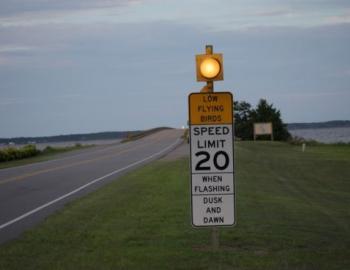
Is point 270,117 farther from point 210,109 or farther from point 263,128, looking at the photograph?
point 210,109

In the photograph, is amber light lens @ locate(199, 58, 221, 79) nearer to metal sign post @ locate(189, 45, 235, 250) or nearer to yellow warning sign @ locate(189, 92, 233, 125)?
metal sign post @ locate(189, 45, 235, 250)

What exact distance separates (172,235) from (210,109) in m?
3.29

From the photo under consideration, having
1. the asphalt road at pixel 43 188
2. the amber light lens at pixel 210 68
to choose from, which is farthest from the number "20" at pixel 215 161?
the asphalt road at pixel 43 188

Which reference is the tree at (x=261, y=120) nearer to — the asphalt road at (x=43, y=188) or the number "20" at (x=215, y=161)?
the asphalt road at (x=43, y=188)

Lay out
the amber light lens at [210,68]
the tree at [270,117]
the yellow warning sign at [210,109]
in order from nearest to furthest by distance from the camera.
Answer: the amber light lens at [210,68]
the yellow warning sign at [210,109]
the tree at [270,117]

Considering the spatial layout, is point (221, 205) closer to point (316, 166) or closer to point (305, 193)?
point (305, 193)

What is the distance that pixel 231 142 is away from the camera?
11.1m

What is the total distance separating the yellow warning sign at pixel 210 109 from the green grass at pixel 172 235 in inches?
76.8

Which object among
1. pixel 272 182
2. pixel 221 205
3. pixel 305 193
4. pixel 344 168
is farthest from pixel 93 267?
pixel 344 168

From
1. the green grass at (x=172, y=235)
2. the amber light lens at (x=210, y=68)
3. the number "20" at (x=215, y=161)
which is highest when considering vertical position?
the amber light lens at (x=210, y=68)

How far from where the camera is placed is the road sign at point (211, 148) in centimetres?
1112

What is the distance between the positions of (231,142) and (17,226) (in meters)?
6.58

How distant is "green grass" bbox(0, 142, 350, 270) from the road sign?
97cm

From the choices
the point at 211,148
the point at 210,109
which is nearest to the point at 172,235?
the point at 211,148
